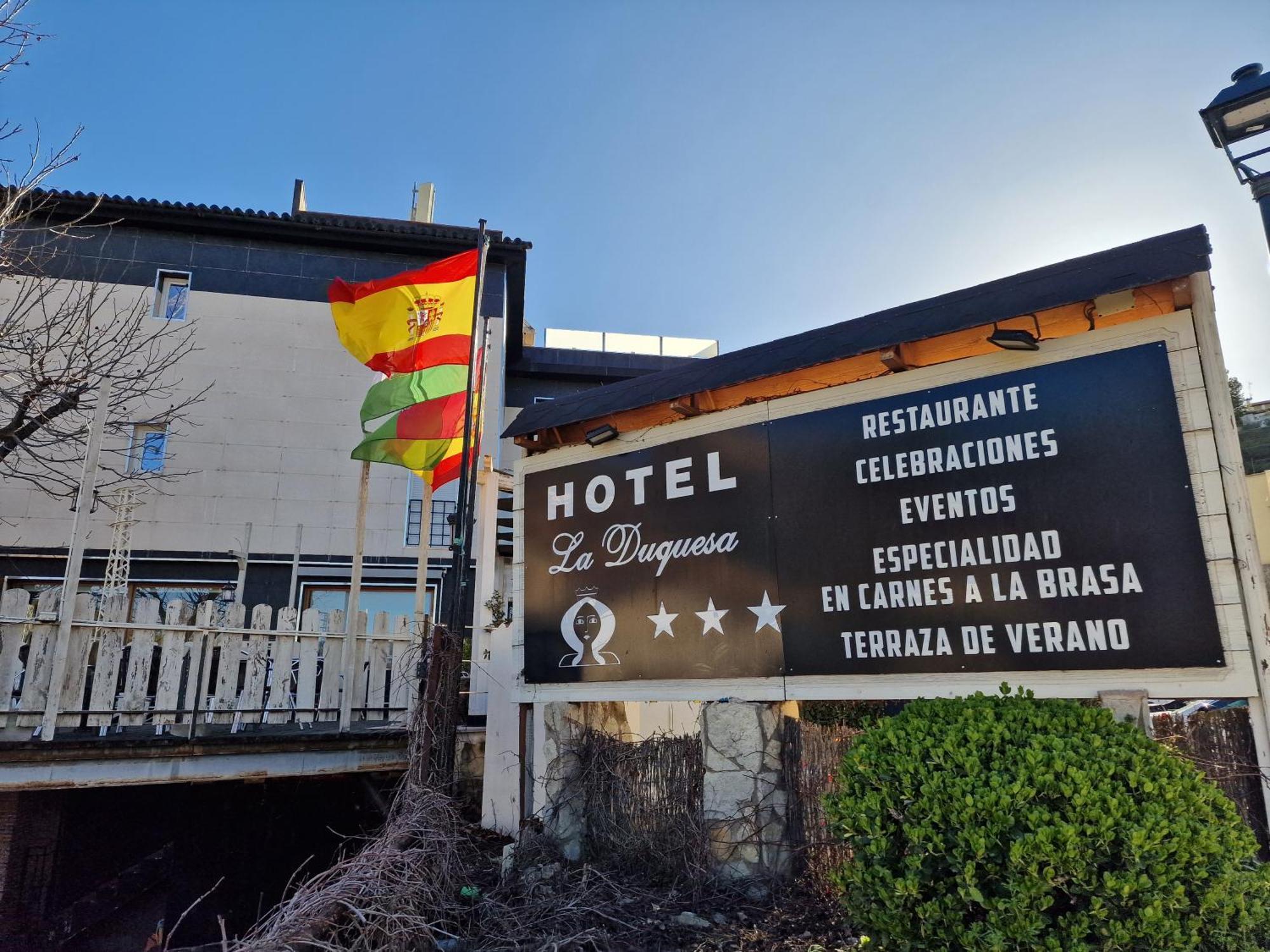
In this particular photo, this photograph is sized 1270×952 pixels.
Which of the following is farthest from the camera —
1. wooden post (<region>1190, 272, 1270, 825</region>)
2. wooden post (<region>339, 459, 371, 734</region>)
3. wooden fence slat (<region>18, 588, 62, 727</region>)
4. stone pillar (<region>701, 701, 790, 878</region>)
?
wooden post (<region>339, 459, 371, 734</region>)

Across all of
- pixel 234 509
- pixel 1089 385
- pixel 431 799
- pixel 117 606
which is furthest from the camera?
pixel 234 509

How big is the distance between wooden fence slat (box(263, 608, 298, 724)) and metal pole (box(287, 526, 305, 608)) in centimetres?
281

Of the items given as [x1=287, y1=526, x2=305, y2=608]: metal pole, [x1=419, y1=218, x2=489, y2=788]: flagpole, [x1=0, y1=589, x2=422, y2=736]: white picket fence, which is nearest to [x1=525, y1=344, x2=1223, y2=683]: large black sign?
[x1=419, y1=218, x2=489, y2=788]: flagpole

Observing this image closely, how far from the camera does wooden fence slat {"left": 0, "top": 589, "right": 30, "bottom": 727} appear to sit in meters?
7.01

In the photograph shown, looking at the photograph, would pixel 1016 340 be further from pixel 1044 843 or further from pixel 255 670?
pixel 255 670

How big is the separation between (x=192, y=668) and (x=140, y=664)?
0.44 m

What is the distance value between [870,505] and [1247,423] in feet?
80.8

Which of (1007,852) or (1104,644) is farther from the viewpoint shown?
(1104,644)

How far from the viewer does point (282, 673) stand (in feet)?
28.2

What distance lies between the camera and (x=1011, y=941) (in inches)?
133

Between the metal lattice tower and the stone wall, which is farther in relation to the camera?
the metal lattice tower

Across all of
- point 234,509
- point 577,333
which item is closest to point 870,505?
point 234,509

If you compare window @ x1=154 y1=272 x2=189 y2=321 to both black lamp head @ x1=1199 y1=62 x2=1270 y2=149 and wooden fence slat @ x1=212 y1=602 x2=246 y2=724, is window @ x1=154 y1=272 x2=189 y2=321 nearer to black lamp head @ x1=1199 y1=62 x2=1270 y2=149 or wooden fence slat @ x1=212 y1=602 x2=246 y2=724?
wooden fence slat @ x1=212 y1=602 x2=246 y2=724

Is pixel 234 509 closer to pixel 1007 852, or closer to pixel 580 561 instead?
pixel 580 561
